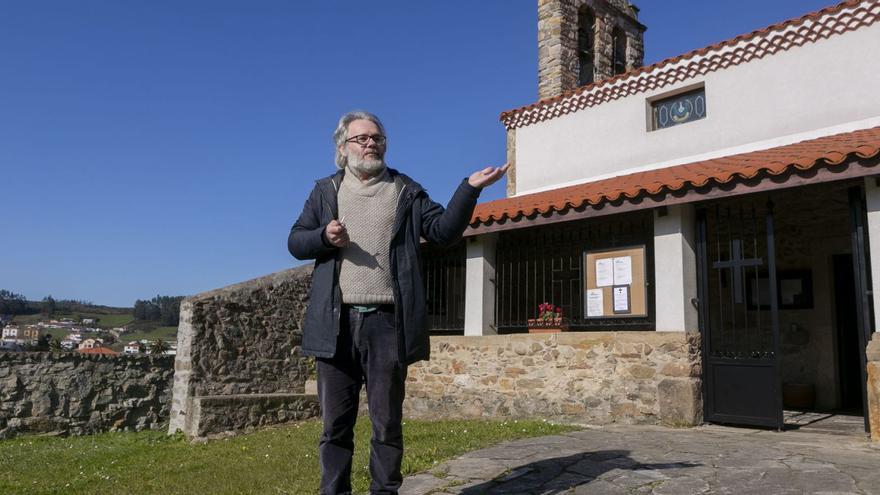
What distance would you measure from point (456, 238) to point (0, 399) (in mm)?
8809

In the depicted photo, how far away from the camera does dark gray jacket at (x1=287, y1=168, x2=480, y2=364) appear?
283 centimetres

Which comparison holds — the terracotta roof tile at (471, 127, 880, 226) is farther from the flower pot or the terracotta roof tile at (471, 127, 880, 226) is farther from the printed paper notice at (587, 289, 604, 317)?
the flower pot

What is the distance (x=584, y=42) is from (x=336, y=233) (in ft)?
41.3

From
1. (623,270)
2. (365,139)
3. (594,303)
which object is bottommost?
(594,303)

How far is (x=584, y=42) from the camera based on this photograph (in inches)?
554

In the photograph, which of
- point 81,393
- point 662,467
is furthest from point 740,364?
point 81,393

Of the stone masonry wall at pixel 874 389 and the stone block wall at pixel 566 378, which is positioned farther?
the stone block wall at pixel 566 378

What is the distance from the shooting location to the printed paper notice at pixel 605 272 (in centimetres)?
759

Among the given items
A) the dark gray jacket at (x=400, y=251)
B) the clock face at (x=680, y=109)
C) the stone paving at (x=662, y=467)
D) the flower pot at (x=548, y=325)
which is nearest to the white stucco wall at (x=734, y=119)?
the clock face at (x=680, y=109)

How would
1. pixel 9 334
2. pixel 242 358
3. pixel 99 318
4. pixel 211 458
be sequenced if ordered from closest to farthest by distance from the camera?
pixel 211 458, pixel 242 358, pixel 9 334, pixel 99 318

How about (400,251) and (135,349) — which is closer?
(400,251)

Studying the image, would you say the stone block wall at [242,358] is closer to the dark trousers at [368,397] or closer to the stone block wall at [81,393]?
the stone block wall at [81,393]

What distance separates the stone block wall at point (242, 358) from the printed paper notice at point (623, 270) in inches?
195

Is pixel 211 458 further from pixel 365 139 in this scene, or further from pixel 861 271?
pixel 861 271
